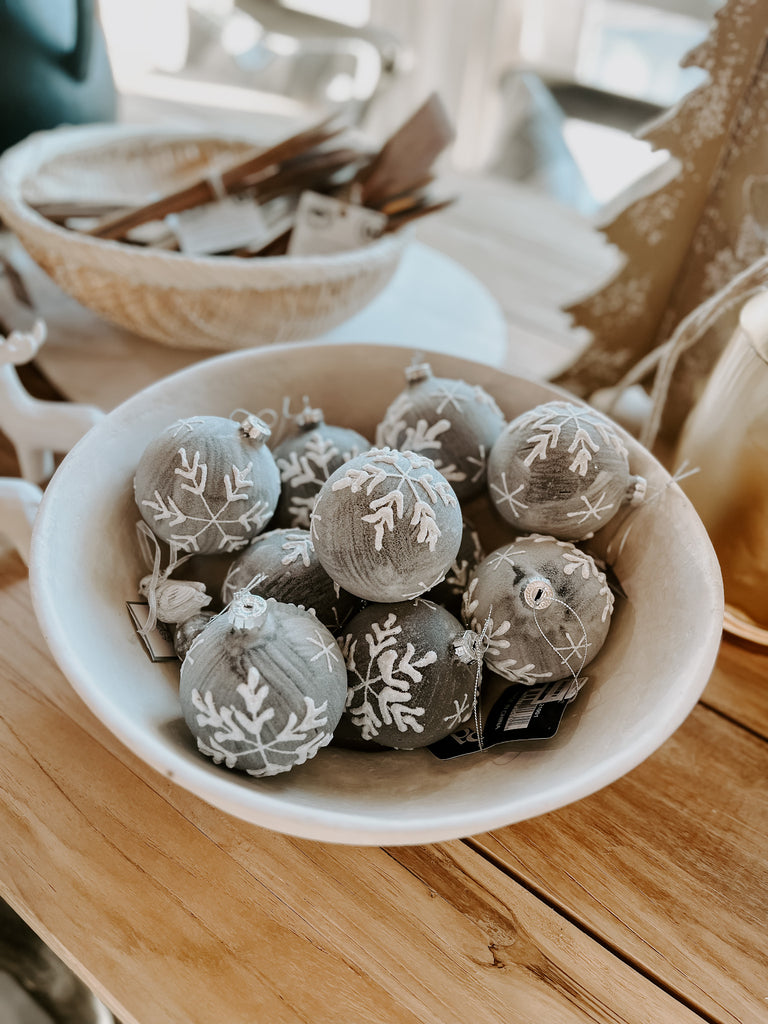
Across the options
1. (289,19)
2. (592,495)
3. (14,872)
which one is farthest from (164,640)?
(289,19)

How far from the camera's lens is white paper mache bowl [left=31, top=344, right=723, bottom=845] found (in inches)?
12.9

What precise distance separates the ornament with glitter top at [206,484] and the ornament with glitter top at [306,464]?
0.11 feet

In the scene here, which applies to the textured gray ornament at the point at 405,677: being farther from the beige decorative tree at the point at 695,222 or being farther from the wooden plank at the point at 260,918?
the beige decorative tree at the point at 695,222

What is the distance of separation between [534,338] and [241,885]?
0.65 m

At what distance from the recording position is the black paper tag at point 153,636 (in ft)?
1.37

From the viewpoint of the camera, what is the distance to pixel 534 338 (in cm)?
88

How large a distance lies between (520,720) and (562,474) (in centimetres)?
13

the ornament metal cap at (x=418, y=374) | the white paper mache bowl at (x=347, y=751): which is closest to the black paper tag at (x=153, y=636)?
the white paper mache bowl at (x=347, y=751)

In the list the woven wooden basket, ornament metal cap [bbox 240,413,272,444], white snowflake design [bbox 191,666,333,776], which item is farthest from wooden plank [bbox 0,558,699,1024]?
the woven wooden basket

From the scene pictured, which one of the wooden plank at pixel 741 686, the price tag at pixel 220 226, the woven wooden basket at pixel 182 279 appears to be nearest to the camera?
the wooden plank at pixel 741 686

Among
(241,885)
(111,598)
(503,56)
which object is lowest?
(241,885)

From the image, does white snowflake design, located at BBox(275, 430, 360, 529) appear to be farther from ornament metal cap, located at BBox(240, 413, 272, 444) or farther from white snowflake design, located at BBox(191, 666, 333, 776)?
white snowflake design, located at BBox(191, 666, 333, 776)

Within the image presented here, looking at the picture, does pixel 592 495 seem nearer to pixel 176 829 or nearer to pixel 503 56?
pixel 176 829

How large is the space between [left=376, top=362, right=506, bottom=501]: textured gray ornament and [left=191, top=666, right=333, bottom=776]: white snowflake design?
18cm
